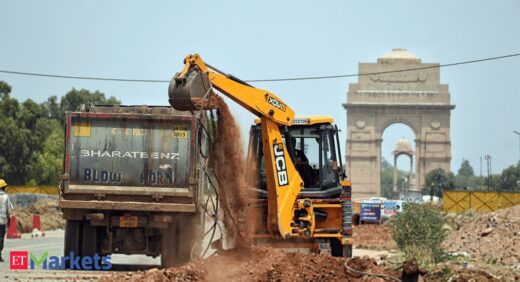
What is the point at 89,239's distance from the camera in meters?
19.8

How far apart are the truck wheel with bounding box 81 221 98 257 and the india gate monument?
114 meters

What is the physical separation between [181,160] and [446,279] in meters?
5.82

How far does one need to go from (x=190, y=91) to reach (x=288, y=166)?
2292 mm

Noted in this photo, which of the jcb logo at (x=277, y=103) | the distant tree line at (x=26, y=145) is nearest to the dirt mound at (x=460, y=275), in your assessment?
the jcb logo at (x=277, y=103)

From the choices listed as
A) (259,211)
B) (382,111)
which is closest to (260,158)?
(259,211)

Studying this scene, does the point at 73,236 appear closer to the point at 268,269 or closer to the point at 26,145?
the point at 268,269

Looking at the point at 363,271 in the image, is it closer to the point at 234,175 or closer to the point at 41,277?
the point at 234,175

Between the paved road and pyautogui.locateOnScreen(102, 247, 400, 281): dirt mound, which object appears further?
the paved road

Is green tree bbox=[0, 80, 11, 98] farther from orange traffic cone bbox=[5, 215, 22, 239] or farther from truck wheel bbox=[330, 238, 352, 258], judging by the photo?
truck wheel bbox=[330, 238, 352, 258]

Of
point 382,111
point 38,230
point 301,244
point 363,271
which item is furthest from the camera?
point 382,111

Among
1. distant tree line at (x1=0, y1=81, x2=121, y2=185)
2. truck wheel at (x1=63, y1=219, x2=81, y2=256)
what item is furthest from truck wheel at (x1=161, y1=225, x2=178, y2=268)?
distant tree line at (x1=0, y1=81, x2=121, y2=185)

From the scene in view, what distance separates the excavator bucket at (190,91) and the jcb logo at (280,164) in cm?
147

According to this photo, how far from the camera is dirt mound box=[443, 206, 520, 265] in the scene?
25078 millimetres

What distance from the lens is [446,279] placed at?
15461mm
